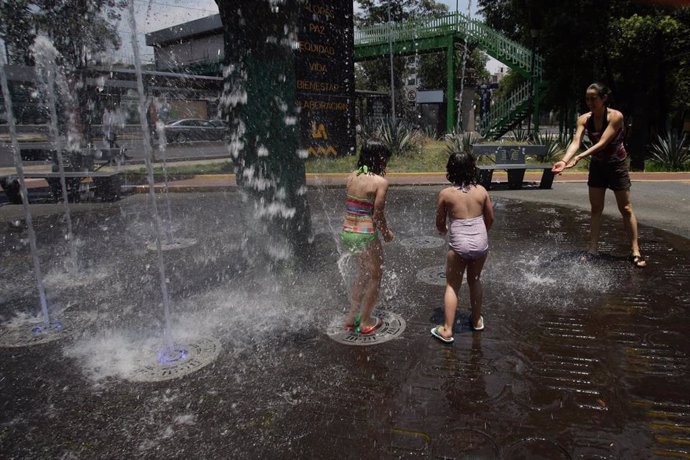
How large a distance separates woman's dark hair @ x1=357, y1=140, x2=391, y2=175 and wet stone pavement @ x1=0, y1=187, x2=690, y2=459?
48.5 inches

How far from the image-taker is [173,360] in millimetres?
3277

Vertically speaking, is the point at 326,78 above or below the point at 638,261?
above

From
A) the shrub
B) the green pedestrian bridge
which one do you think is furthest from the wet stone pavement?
the green pedestrian bridge

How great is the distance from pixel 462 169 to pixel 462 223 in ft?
Result: 1.20

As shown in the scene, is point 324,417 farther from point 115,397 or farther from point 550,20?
point 550,20

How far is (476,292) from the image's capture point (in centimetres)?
354

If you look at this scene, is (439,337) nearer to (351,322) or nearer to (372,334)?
(372,334)

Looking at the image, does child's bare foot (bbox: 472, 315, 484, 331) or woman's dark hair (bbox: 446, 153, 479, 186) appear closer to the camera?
woman's dark hair (bbox: 446, 153, 479, 186)

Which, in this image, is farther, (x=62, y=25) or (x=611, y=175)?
(x=62, y=25)

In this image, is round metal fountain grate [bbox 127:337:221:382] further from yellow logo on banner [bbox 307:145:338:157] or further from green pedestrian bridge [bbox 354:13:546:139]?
green pedestrian bridge [bbox 354:13:546:139]

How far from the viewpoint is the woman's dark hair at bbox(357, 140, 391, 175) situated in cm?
342

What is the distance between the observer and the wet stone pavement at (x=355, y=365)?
8.03 ft

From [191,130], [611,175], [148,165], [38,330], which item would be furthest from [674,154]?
[191,130]

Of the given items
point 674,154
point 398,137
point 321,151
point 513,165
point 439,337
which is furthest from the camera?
point 321,151
